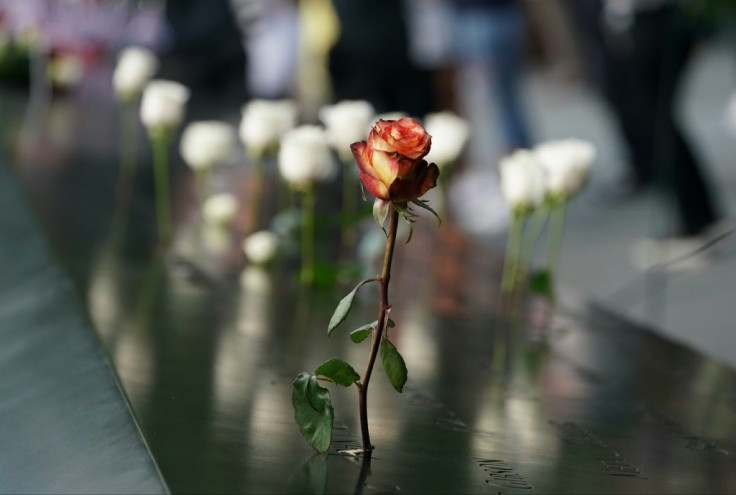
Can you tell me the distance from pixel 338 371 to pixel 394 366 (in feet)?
0.19

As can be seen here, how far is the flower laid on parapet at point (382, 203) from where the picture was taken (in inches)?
40.4

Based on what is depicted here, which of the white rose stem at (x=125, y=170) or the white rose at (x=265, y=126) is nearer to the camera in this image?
the white rose at (x=265, y=126)

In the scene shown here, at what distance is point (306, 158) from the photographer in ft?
6.20

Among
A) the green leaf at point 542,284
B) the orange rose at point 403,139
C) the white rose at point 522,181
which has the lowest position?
the green leaf at point 542,284

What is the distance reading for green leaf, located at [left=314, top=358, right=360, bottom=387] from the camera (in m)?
1.12

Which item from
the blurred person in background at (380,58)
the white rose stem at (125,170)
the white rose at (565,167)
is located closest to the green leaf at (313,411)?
the white rose at (565,167)

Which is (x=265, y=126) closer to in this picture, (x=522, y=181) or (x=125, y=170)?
(x=522, y=181)

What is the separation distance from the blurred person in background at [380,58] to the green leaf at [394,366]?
384 centimetres

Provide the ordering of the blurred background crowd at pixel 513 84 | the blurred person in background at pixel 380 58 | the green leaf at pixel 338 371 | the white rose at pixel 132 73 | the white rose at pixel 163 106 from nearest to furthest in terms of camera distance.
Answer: the green leaf at pixel 338 371
the white rose at pixel 163 106
the white rose at pixel 132 73
the blurred background crowd at pixel 513 84
the blurred person in background at pixel 380 58

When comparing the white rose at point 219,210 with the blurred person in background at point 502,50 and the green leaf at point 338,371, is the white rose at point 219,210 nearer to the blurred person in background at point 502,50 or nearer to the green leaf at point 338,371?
the green leaf at point 338,371

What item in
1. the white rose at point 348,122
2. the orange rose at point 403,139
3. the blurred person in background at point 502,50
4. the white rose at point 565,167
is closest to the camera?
the orange rose at point 403,139

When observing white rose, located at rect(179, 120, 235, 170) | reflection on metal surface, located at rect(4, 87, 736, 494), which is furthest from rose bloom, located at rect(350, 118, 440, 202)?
white rose, located at rect(179, 120, 235, 170)

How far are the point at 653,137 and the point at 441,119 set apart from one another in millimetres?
1202

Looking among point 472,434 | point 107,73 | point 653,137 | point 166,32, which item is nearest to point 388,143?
point 472,434
